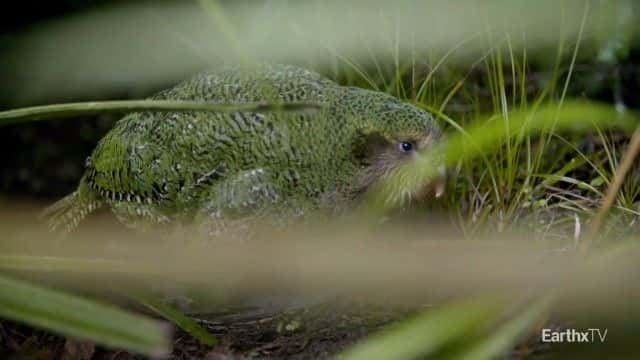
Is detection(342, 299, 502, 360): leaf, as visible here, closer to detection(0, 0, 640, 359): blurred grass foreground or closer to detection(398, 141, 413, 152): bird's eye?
detection(0, 0, 640, 359): blurred grass foreground

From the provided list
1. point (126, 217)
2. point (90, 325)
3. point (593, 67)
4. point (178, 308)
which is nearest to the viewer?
point (90, 325)

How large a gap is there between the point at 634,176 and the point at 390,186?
0.57 metres

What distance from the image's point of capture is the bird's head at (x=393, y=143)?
207cm

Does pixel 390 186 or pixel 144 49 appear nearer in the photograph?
pixel 390 186

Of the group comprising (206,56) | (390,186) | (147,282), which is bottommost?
(147,282)

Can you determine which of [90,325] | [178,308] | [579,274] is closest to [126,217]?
[178,308]

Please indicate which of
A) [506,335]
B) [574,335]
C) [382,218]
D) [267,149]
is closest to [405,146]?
[382,218]

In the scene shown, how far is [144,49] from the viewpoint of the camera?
255cm

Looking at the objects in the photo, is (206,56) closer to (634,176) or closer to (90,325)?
(634,176)

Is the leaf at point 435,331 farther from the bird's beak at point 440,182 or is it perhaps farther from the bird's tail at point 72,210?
the bird's tail at point 72,210

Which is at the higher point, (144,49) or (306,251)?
(144,49)

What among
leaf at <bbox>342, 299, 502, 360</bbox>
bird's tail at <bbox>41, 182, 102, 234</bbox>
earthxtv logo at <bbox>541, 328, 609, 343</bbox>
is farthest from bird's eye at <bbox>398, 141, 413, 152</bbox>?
leaf at <bbox>342, 299, 502, 360</bbox>

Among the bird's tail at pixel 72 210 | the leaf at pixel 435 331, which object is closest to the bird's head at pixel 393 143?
the bird's tail at pixel 72 210

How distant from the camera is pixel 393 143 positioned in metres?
2.08
